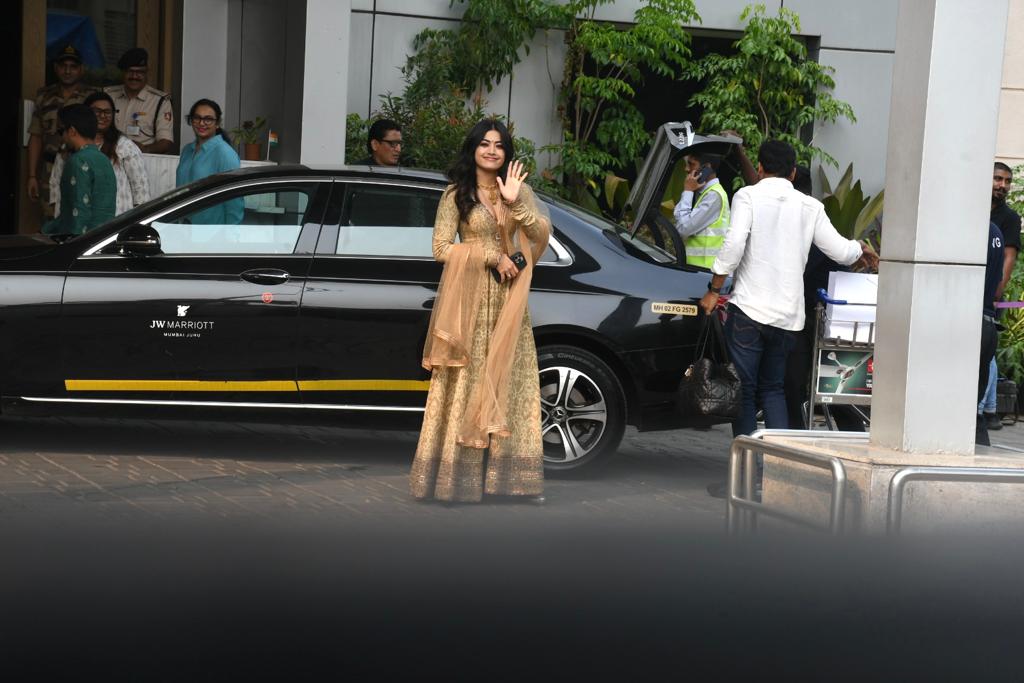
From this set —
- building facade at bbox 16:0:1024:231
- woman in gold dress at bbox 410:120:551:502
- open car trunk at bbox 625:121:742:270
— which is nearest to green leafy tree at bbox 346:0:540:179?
building facade at bbox 16:0:1024:231

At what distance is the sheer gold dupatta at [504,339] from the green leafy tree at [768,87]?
8297mm

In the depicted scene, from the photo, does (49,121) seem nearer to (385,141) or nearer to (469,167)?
(385,141)

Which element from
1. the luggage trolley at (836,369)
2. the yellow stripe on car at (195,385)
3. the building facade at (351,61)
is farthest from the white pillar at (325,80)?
the luggage trolley at (836,369)

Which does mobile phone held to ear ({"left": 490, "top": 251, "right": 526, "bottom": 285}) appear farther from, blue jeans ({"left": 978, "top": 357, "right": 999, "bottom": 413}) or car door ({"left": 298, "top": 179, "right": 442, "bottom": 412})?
blue jeans ({"left": 978, "top": 357, "right": 999, "bottom": 413})

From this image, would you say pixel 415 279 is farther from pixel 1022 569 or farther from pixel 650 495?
pixel 1022 569

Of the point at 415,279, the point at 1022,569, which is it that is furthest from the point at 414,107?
the point at 1022,569

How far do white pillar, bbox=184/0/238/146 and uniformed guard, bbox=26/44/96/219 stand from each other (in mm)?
1351

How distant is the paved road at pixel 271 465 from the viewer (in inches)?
249

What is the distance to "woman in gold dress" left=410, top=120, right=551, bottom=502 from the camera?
6.22 m

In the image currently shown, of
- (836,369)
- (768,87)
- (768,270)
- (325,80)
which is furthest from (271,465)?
(768,87)

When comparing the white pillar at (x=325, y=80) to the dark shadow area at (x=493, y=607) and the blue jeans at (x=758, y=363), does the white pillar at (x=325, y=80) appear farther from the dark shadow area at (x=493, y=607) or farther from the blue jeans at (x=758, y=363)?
the dark shadow area at (x=493, y=607)

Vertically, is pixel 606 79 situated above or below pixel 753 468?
above

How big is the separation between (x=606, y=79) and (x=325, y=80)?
131 inches

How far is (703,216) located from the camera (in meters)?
8.63
